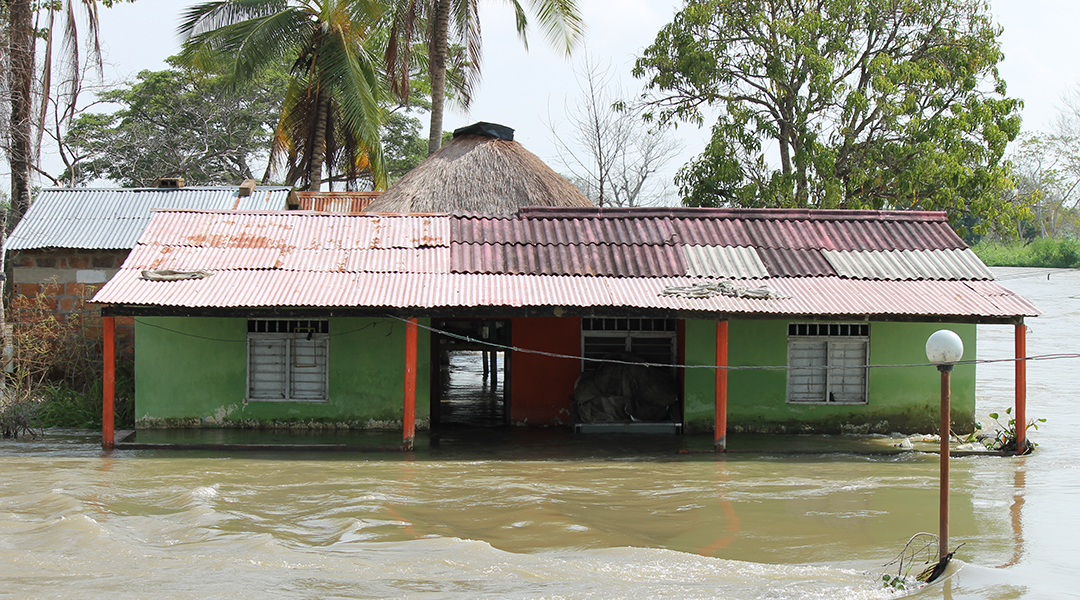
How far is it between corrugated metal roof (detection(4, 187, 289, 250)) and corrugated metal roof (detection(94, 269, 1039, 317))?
4.39m

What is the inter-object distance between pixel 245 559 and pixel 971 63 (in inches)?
748

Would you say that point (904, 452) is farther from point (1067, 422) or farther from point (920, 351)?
point (1067, 422)

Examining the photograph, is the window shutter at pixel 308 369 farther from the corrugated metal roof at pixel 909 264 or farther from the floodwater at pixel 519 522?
the corrugated metal roof at pixel 909 264

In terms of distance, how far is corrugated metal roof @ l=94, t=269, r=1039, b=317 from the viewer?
11.1m

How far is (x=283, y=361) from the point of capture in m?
12.8

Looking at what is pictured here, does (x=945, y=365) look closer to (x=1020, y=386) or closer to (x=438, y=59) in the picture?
(x=1020, y=386)

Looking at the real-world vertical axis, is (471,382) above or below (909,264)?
below

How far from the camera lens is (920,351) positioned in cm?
1305

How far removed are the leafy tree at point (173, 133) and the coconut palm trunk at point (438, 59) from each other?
11.9 metres

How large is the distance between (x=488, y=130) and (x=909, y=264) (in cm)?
859

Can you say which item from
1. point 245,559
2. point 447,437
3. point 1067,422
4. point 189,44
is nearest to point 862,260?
point 1067,422

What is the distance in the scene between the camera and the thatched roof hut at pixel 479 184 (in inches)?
642

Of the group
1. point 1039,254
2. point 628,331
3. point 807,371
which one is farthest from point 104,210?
point 1039,254

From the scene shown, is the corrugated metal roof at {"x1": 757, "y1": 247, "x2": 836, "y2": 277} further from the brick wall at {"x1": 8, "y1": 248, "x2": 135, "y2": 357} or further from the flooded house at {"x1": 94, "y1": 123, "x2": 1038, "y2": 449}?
the brick wall at {"x1": 8, "y1": 248, "x2": 135, "y2": 357}
